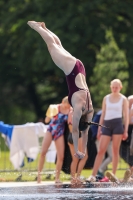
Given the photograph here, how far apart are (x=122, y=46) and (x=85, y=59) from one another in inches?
82.2

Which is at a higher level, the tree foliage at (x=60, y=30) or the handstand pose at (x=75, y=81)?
the tree foliage at (x=60, y=30)

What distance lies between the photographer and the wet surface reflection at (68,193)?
1016 cm

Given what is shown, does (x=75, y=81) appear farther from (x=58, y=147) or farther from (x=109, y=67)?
(x=109, y=67)

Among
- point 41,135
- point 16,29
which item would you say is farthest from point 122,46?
point 41,135

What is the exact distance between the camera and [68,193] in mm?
10945

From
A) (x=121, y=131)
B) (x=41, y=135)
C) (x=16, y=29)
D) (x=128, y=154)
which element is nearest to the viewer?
(x=121, y=131)

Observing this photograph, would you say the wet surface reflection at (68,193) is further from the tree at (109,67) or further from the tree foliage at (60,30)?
the tree foliage at (60,30)

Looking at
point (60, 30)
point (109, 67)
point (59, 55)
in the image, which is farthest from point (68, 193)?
point (60, 30)

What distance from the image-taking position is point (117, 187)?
12117 mm

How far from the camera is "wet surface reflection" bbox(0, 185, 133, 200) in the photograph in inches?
400

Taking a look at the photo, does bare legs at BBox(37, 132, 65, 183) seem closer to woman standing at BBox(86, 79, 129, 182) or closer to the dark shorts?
woman standing at BBox(86, 79, 129, 182)

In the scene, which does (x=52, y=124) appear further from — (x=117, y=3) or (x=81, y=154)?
(x=117, y=3)

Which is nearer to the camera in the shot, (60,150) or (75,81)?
(75,81)

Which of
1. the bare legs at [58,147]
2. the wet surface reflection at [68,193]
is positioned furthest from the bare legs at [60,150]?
the wet surface reflection at [68,193]
